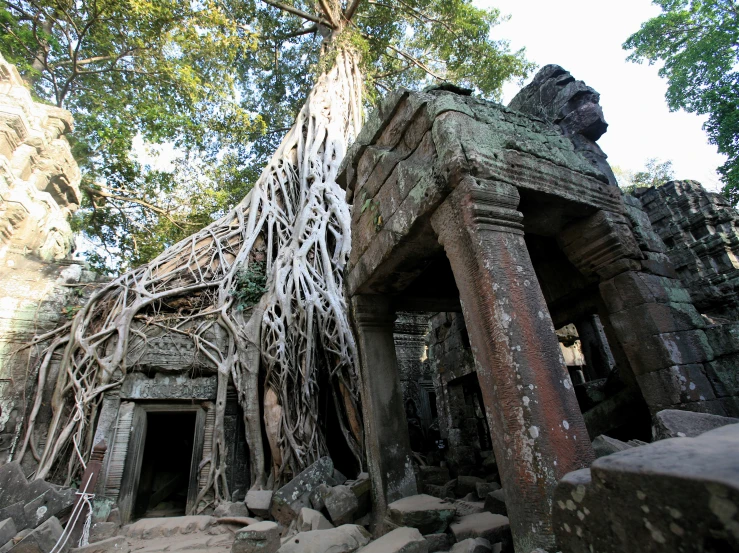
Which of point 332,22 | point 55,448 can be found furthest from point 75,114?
point 55,448

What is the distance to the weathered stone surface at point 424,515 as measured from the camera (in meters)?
2.43

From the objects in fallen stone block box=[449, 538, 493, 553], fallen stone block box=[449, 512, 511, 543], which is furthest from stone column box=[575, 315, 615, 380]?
A: fallen stone block box=[449, 538, 493, 553]

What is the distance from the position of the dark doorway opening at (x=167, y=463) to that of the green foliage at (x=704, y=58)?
1287cm

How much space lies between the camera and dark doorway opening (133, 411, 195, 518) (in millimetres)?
6480

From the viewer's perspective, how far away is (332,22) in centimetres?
1058

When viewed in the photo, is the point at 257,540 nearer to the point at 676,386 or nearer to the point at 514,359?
the point at 514,359

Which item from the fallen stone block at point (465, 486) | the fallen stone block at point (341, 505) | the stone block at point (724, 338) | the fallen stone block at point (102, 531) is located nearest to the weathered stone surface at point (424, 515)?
the fallen stone block at point (341, 505)

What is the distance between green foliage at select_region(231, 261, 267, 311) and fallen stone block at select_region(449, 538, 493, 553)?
16.9 feet

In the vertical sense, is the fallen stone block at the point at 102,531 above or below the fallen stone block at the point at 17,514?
below

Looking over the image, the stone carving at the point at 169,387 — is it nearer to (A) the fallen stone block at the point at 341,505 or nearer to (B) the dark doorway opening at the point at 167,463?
(B) the dark doorway opening at the point at 167,463

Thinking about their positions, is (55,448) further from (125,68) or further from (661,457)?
(125,68)

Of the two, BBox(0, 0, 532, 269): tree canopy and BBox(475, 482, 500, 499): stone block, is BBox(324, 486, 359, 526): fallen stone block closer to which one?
BBox(475, 482, 500, 499): stone block

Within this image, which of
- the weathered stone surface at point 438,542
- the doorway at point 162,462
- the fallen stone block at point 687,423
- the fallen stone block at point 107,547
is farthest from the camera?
the doorway at point 162,462

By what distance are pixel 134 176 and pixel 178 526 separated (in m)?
9.63
